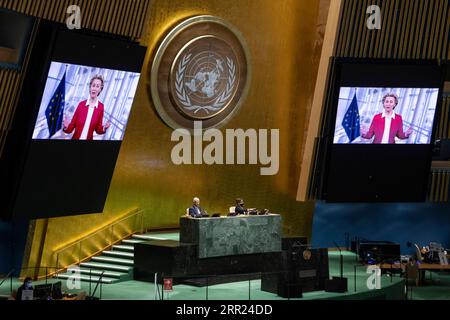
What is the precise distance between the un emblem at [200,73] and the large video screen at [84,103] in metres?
2.81

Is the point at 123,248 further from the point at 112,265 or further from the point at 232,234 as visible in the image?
the point at 232,234

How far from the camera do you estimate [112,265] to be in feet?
59.9

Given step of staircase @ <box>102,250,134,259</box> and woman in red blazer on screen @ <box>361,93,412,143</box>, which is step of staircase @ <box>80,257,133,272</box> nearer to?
step of staircase @ <box>102,250,134,259</box>

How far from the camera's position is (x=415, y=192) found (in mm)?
19750

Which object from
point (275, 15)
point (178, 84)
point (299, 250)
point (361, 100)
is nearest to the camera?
point (299, 250)

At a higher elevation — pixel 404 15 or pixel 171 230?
pixel 404 15

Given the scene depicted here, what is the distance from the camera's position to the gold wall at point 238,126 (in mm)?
19406

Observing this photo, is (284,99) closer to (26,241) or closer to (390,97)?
(390,97)

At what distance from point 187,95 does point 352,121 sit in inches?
161

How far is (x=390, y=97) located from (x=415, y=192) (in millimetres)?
2452

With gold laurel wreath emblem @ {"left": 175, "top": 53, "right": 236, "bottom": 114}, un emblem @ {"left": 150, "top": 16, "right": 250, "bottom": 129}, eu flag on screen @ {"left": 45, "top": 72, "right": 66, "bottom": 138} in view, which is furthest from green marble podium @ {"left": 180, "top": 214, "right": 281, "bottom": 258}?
gold laurel wreath emblem @ {"left": 175, "top": 53, "right": 236, "bottom": 114}

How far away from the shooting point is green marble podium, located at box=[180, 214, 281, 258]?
672 inches

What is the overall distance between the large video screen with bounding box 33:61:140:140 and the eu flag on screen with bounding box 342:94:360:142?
4992mm

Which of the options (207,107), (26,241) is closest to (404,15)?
(207,107)
